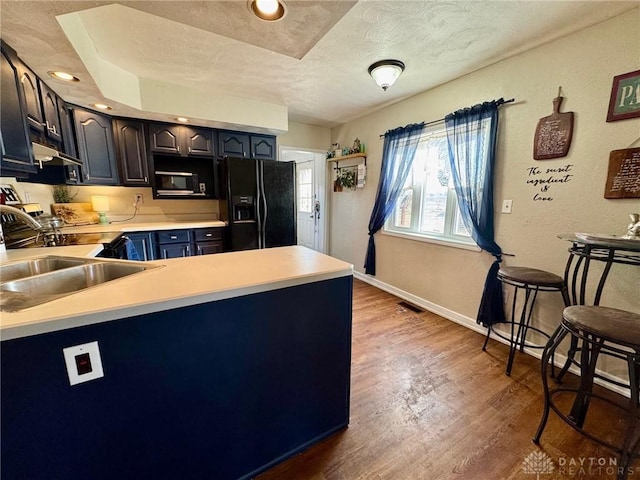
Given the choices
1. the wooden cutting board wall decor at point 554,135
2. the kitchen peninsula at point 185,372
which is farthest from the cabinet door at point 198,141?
the wooden cutting board wall decor at point 554,135

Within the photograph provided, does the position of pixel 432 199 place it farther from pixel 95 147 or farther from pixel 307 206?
pixel 95 147

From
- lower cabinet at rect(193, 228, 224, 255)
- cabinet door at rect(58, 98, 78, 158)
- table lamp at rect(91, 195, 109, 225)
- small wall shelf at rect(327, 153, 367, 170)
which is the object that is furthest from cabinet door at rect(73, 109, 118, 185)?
small wall shelf at rect(327, 153, 367, 170)

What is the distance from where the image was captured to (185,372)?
0.99m

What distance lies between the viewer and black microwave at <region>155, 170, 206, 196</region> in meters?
3.18

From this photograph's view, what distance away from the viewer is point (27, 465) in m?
0.77

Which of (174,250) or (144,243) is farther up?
(144,243)

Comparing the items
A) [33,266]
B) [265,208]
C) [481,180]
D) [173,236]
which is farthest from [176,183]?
[481,180]

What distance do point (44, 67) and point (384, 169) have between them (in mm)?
3236

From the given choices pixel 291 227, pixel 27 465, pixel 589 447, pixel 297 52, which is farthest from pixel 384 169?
pixel 27 465

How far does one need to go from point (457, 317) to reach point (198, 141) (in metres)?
3.73

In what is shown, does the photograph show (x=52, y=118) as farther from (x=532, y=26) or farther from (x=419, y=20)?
(x=532, y=26)

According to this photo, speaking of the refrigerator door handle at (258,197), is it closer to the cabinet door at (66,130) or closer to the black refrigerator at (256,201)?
the black refrigerator at (256,201)

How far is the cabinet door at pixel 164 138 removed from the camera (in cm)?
308

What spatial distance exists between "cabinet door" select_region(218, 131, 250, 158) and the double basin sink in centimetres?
233
